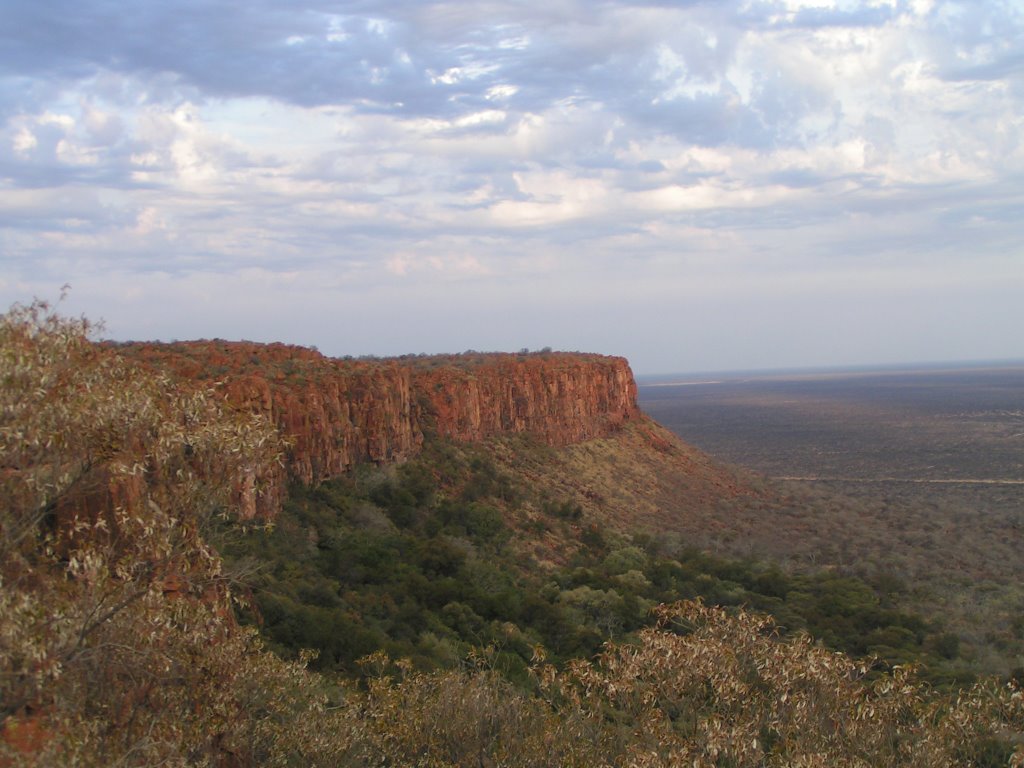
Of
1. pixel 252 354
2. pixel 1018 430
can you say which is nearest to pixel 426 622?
pixel 252 354

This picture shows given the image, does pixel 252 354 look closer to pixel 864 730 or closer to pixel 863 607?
pixel 863 607

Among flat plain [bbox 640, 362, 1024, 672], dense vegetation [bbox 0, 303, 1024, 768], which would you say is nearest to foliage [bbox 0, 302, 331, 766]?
dense vegetation [bbox 0, 303, 1024, 768]

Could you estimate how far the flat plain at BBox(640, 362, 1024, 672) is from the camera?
2611 centimetres

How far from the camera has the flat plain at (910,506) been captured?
1028 inches

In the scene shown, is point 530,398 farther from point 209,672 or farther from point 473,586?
point 209,672

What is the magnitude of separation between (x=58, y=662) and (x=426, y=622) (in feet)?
46.0

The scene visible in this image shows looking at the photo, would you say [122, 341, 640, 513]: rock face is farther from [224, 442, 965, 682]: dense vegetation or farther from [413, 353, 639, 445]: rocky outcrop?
[224, 442, 965, 682]: dense vegetation

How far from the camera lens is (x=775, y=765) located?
7.05 metres

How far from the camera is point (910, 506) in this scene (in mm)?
43438

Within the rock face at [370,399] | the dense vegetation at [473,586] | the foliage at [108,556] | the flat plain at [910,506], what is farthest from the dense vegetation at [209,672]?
the flat plain at [910,506]

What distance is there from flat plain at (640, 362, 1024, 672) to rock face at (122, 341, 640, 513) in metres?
11.4

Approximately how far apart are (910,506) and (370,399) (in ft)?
94.1

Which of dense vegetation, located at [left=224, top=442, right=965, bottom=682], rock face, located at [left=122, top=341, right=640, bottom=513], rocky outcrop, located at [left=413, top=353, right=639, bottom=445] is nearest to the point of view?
dense vegetation, located at [left=224, top=442, right=965, bottom=682]

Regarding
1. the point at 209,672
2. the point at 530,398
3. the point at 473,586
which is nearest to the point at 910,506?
the point at 530,398
